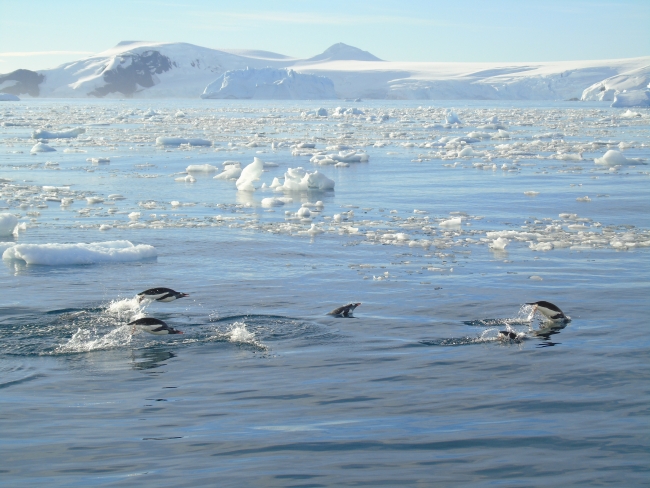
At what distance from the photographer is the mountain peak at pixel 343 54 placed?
16268 cm

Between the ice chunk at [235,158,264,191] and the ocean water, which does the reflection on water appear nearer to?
the ocean water

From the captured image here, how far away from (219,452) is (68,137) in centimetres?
3112

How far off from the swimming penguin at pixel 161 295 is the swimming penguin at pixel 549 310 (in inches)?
138

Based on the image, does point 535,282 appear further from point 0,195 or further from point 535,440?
point 0,195

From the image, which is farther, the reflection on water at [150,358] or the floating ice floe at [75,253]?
the floating ice floe at [75,253]

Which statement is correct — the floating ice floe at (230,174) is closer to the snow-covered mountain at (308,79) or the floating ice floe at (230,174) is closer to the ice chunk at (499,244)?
the ice chunk at (499,244)

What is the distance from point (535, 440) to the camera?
5059mm

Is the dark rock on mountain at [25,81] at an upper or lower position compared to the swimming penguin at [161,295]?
upper

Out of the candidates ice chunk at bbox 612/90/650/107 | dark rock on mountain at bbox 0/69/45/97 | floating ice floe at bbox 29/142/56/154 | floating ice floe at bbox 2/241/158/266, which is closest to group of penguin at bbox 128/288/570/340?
floating ice floe at bbox 2/241/158/266

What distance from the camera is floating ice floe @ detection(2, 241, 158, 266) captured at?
10.5 meters

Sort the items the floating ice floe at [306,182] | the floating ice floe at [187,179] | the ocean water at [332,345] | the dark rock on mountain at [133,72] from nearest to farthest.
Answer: the ocean water at [332,345] → the floating ice floe at [306,182] → the floating ice floe at [187,179] → the dark rock on mountain at [133,72]

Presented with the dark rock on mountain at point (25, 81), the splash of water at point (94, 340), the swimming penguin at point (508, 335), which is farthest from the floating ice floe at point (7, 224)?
the dark rock on mountain at point (25, 81)

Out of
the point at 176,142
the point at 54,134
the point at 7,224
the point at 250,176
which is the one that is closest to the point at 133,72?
the point at 54,134

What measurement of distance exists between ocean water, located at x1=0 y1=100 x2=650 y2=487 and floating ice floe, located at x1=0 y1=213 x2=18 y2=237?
0.71 feet
